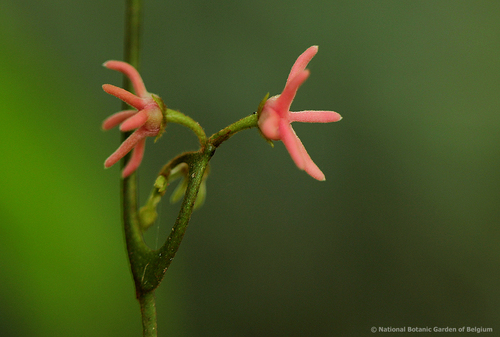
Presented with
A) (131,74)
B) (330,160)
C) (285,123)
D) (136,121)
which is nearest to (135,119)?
(136,121)

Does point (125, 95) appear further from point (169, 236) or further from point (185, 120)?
point (169, 236)

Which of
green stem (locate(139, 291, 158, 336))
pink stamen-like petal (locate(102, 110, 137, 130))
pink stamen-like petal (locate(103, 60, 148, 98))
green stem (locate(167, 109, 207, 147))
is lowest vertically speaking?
green stem (locate(139, 291, 158, 336))

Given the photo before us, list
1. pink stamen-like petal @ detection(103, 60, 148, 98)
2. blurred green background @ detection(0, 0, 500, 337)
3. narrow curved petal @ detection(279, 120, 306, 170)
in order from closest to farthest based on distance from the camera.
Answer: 1. narrow curved petal @ detection(279, 120, 306, 170)
2. pink stamen-like petal @ detection(103, 60, 148, 98)
3. blurred green background @ detection(0, 0, 500, 337)

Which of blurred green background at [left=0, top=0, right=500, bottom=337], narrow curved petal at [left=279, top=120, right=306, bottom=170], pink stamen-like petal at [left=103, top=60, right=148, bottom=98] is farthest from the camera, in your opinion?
blurred green background at [left=0, top=0, right=500, bottom=337]

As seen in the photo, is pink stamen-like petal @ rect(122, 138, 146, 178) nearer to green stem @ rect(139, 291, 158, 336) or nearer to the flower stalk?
the flower stalk

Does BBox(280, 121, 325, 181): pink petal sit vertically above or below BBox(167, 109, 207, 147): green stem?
below

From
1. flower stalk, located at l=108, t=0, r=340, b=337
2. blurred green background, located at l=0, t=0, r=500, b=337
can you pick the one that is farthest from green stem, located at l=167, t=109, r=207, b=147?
blurred green background, located at l=0, t=0, r=500, b=337

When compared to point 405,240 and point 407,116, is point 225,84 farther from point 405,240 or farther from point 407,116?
point 405,240
